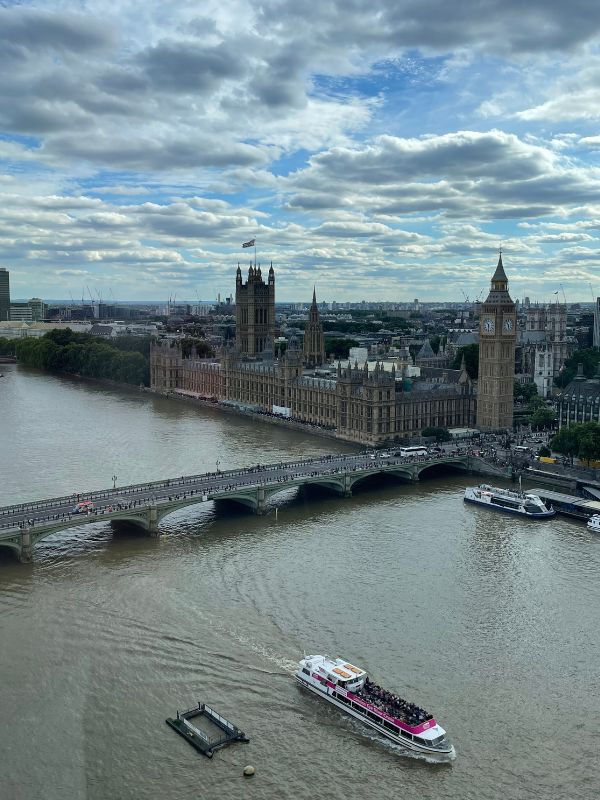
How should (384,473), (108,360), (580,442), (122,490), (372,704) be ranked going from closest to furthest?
(372,704), (122,490), (580,442), (384,473), (108,360)

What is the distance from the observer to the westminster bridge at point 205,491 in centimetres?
5703

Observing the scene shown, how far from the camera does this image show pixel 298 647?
142 feet

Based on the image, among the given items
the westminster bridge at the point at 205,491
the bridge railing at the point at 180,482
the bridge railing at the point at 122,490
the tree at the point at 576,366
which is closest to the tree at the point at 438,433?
the westminster bridge at the point at 205,491

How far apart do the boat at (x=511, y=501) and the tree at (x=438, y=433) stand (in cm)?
2230

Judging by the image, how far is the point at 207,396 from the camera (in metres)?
142

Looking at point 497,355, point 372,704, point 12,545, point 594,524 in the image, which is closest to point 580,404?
point 497,355

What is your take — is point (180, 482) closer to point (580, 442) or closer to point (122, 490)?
point (122, 490)

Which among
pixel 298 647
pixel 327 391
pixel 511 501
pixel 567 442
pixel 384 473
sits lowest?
pixel 298 647

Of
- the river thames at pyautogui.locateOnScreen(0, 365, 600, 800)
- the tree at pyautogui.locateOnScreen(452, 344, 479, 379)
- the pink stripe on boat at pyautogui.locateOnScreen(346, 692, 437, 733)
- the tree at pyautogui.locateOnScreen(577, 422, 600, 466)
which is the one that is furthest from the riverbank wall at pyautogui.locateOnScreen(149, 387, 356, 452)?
the pink stripe on boat at pyautogui.locateOnScreen(346, 692, 437, 733)

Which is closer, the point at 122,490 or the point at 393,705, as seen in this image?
the point at 393,705

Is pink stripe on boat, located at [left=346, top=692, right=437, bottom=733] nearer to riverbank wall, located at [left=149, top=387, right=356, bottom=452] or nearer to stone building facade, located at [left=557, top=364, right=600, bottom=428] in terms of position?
riverbank wall, located at [left=149, top=387, right=356, bottom=452]

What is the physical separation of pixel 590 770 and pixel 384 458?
52355mm

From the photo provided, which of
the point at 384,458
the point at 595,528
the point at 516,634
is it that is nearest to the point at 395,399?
the point at 384,458

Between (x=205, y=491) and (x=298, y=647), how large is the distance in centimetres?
2537
